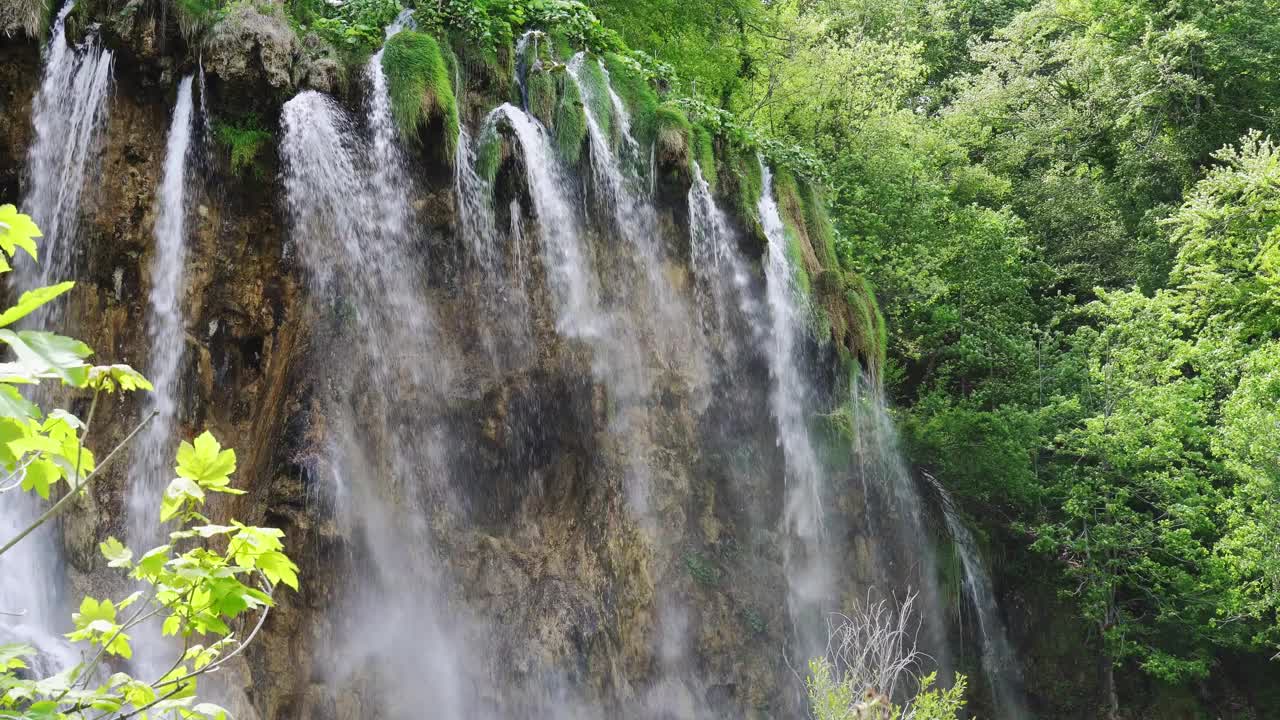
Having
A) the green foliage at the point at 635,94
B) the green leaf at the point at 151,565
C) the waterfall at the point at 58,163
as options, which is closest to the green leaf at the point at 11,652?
the green leaf at the point at 151,565

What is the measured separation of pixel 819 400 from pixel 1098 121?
485 inches

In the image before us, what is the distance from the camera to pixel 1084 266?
19625mm

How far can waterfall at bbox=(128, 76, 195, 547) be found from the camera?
27.4 ft

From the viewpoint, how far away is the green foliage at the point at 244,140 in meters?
9.23

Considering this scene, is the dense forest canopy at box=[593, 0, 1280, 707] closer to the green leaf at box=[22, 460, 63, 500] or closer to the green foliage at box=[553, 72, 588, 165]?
the green foliage at box=[553, 72, 588, 165]

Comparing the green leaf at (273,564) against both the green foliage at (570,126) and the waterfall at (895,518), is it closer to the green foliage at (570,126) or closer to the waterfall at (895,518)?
the green foliage at (570,126)

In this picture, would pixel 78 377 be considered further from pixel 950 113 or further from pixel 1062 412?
pixel 950 113

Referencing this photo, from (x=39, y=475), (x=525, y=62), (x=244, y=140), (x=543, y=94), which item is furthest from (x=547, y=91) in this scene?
(x=39, y=475)

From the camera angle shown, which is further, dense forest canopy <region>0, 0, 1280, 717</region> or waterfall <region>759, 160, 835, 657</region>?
waterfall <region>759, 160, 835, 657</region>

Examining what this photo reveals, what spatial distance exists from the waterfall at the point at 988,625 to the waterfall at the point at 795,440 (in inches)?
126

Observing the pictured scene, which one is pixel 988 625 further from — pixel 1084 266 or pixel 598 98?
pixel 598 98

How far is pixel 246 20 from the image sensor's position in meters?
9.27

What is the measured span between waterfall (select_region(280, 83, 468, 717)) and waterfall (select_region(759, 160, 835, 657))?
4746 mm

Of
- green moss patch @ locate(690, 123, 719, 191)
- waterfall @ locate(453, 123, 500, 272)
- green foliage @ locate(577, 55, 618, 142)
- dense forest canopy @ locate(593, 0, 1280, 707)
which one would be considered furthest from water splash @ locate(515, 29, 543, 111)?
dense forest canopy @ locate(593, 0, 1280, 707)
